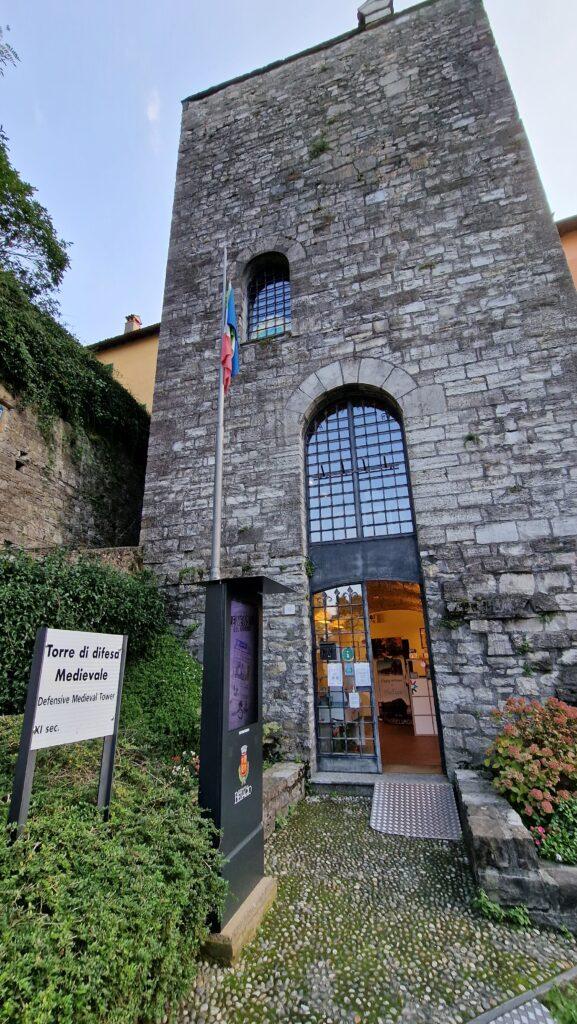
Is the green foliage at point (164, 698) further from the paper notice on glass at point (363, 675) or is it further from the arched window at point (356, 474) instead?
the arched window at point (356, 474)

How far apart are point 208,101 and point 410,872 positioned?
44.6 ft

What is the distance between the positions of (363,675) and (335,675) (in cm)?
36

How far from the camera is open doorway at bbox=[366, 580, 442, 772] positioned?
724 centimetres

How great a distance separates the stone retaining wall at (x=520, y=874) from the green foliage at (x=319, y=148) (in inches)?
400

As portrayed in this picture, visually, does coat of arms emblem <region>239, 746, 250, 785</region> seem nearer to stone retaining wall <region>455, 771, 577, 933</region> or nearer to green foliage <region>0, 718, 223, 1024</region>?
green foliage <region>0, 718, 223, 1024</region>

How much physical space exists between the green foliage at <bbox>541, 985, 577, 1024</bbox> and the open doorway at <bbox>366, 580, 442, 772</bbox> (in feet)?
13.8

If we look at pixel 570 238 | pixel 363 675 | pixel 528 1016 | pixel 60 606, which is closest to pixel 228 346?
pixel 60 606

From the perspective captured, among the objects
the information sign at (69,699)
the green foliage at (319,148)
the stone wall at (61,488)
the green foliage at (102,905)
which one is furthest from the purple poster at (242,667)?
the green foliage at (319,148)

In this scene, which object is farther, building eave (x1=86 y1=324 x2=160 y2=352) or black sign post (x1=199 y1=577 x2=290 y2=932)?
building eave (x1=86 y1=324 x2=160 y2=352)

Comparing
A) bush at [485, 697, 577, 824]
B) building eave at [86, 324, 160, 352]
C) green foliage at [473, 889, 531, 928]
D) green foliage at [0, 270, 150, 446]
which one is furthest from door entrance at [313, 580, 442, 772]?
building eave at [86, 324, 160, 352]

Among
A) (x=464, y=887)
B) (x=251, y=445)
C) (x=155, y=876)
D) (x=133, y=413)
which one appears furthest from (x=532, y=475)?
(x=133, y=413)

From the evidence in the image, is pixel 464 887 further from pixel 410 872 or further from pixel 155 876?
pixel 155 876

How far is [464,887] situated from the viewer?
10.2ft

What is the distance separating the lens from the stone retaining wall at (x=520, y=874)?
2.79 metres
